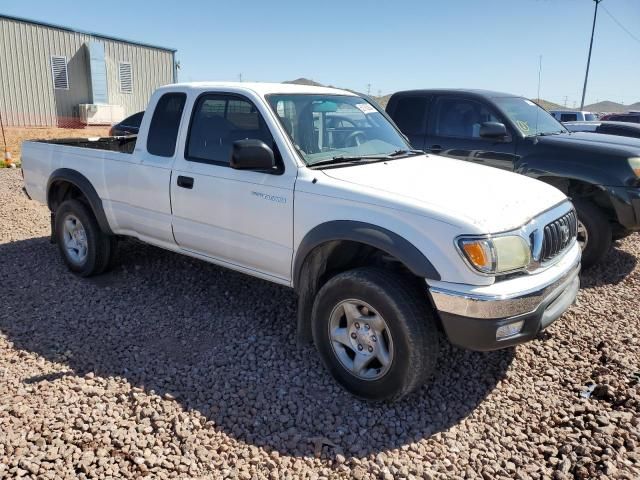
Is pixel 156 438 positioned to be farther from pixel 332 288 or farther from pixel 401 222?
pixel 401 222

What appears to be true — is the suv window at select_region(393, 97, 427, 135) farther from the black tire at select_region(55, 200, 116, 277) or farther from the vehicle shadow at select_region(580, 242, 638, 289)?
the black tire at select_region(55, 200, 116, 277)

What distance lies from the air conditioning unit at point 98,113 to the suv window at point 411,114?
18.8 metres

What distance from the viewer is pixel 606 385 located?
3.52m

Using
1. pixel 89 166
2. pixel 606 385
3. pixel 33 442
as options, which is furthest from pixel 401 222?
pixel 89 166

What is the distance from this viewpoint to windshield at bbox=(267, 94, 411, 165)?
3902 mm

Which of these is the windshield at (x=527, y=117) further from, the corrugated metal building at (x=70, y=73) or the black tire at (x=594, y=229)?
the corrugated metal building at (x=70, y=73)

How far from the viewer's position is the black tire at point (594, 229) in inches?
220

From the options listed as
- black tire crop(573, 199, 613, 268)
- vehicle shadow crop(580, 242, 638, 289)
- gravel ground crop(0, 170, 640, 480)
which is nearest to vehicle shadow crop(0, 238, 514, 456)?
gravel ground crop(0, 170, 640, 480)

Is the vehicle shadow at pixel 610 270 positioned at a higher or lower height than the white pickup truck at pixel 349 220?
lower

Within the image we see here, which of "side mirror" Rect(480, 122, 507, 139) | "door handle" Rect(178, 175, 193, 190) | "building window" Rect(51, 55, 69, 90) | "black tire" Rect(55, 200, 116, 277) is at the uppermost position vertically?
"building window" Rect(51, 55, 69, 90)

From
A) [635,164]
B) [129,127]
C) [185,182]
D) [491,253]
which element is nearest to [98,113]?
[129,127]

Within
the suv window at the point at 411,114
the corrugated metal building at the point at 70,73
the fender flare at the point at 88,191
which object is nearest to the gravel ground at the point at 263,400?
the fender flare at the point at 88,191

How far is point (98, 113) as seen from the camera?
74.7 feet

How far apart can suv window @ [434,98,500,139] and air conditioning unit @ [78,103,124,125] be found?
19.4 m
